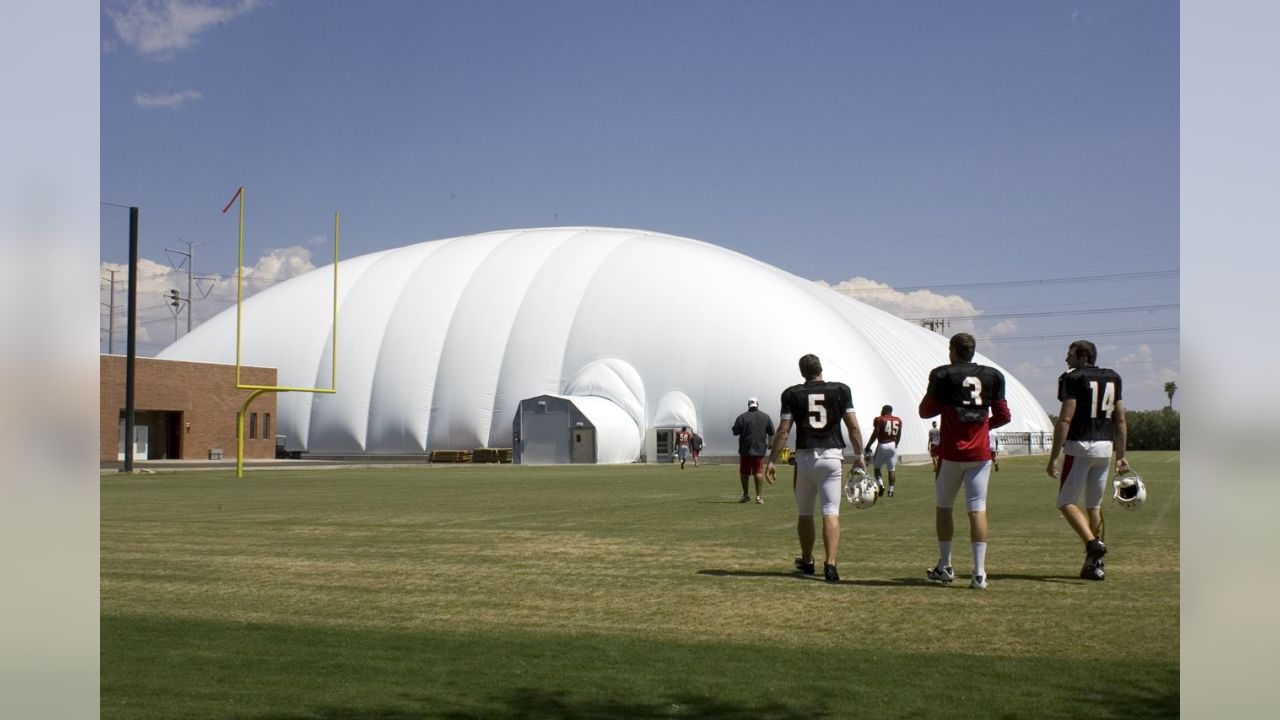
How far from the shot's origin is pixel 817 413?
10.5 m

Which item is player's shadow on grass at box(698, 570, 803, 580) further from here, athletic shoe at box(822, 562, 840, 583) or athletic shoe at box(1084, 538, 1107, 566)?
athletic shoe at box(1084, 538, 1107, 566)

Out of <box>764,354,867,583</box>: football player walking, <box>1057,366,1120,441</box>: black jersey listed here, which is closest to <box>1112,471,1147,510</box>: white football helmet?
<box>1057,366,1120,441</box>: black jersey

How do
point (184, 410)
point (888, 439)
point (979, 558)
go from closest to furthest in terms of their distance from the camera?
point (979, 558) → point (888, 439) → point (184, 410)

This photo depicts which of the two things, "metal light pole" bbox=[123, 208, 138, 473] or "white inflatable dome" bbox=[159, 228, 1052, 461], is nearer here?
"metal light pole" bbox=[123, 208, 138, 473]

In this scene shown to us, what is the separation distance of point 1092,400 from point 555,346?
5327cm

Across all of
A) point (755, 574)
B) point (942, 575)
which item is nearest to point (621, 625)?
point (755, 574)

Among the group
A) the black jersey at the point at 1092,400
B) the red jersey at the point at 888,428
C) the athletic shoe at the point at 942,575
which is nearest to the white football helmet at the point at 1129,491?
the black jersey at the point at 1092,400

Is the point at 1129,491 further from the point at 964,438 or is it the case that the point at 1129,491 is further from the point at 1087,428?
the point at 964,438

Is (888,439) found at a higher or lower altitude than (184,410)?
higher

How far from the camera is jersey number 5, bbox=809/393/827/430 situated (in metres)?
10.5

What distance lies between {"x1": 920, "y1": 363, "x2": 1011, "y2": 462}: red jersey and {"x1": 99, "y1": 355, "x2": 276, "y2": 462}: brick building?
51.7 meters

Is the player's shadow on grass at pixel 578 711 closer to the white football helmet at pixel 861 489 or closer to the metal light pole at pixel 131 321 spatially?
the white football helmet at pixel 861 489
